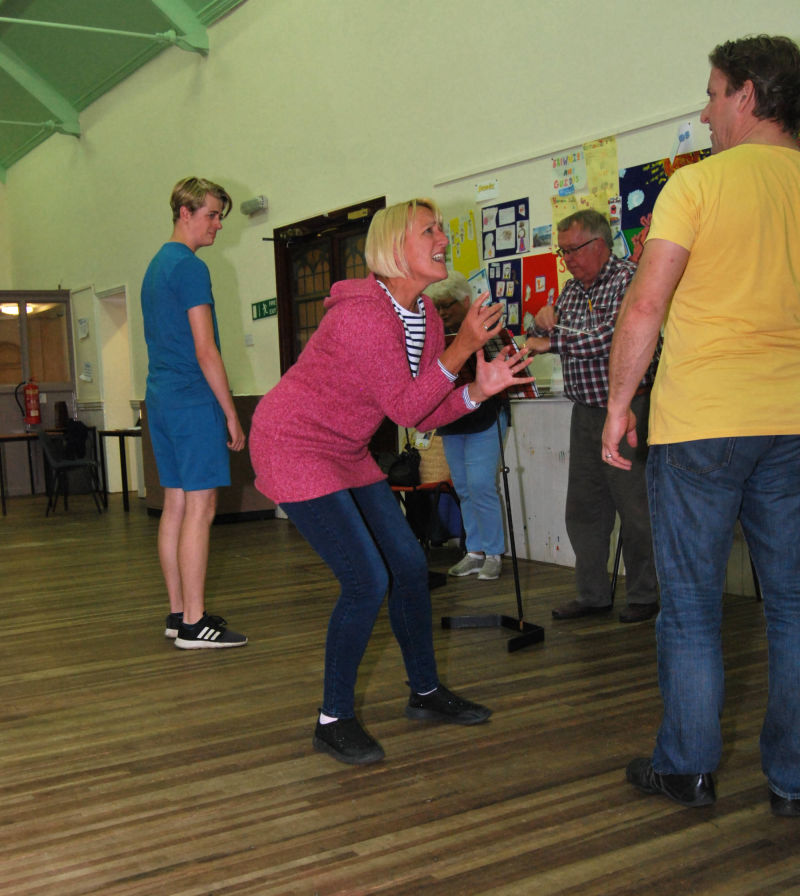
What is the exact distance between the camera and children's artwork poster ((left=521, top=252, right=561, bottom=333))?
194 inches


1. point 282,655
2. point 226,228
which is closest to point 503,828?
point 282,655

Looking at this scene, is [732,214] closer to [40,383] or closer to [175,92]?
[175,92]

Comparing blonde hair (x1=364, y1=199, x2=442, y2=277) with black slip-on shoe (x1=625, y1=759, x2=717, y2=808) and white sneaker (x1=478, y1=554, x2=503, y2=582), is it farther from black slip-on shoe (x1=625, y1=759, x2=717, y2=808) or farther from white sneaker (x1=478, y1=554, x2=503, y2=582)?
white sneaker (x1=478, y1=554, x2=503, y2=582)

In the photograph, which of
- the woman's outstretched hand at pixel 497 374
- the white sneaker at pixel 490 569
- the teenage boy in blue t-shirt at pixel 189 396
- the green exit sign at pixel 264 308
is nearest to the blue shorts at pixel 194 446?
the teenage boy in blue t-shirt at pixel 189 396

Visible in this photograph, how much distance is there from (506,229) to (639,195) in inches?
35.5

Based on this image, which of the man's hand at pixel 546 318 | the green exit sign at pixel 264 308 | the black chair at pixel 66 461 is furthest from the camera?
the black chair at pixel 66 461

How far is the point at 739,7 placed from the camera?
3957 mm

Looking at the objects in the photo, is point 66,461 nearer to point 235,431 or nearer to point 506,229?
point 506,229

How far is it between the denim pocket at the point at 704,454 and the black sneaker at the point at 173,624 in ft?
7.61

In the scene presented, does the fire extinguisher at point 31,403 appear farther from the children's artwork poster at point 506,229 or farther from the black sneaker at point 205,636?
the black sneaker at point 205,636

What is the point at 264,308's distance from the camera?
7508 mm

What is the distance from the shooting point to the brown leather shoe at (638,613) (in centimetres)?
373

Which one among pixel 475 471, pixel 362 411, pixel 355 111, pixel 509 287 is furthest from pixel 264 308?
pixel 362 411

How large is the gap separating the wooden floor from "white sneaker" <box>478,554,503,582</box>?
23.0 inches
